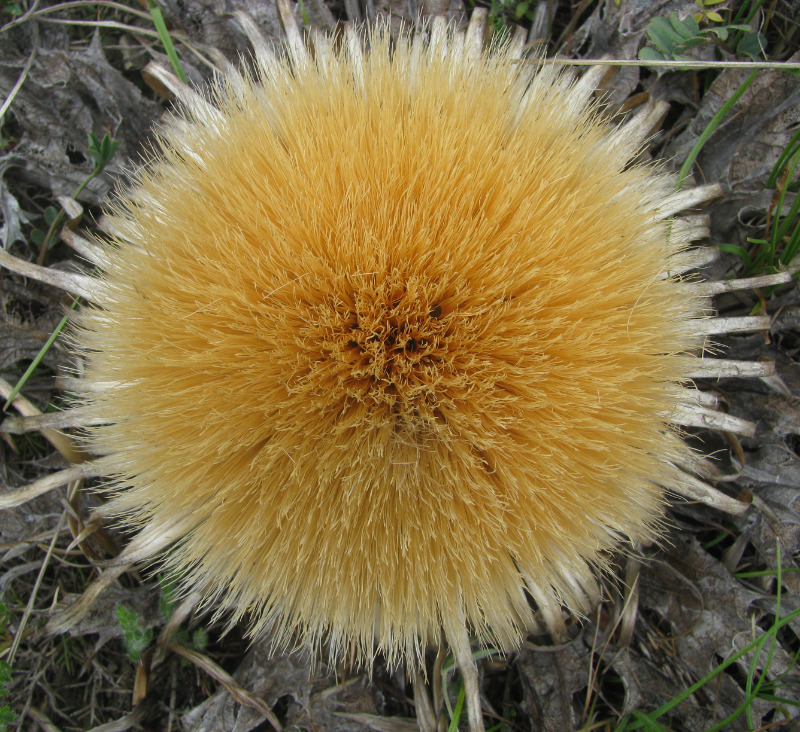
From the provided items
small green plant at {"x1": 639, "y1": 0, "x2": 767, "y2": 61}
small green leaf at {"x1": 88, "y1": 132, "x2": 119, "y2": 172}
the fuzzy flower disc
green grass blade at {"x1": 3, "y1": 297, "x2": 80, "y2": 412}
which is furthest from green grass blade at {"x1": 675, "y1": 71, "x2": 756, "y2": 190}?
green grass blade at {"x1": 3, "y1": 297, "x2": 80, "y2": 412}

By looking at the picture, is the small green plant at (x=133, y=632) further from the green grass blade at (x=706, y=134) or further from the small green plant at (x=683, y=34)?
the small green plant at (x=683, y=34)

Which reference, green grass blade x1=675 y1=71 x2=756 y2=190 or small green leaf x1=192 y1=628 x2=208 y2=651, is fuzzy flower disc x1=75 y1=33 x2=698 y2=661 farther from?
small green leaf x1=192 y1=628 x2=208 y2=651

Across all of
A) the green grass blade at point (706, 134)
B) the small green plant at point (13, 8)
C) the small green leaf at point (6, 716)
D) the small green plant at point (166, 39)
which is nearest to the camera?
the small green leaf at point (6, 716)

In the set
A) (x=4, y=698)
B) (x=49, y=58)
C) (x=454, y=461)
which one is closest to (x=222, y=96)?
(x=49, y=58)

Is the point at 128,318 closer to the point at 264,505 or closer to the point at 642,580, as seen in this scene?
the point at 264,505

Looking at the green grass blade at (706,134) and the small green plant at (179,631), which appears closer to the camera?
the green grass blade at (706,134)

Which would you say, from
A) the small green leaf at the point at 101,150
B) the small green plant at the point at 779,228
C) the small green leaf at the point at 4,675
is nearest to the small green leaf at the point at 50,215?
the small green leaf at the point at 101,150
